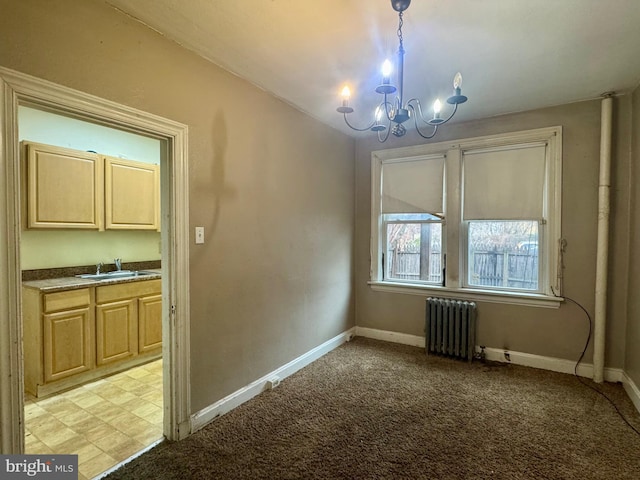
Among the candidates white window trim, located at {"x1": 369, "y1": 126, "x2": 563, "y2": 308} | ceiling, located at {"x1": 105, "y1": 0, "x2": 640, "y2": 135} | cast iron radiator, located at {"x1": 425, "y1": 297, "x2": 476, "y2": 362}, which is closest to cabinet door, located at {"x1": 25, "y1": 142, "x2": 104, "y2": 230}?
ceiling, located at {"x1": 105, "y1": 0, "x2": 640, "y2": 135}

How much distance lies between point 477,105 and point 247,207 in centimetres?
237

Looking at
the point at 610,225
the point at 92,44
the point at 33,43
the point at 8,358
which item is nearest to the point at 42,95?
the point at 33,43

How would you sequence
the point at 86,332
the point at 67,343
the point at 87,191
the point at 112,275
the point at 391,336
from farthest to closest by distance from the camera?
the point at 391,336
the point at 112,275
the point at 87,191
the point at 86,332
the point at 67,343

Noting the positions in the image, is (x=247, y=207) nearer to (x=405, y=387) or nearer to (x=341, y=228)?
(x=341, y=228)

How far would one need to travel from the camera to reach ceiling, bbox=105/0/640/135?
5.61 feet

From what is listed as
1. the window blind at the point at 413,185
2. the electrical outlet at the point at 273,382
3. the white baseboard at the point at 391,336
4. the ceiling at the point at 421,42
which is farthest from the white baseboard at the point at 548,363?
the ceiling at the point at 421,42

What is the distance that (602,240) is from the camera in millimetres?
2801

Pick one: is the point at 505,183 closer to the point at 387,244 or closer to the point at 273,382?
the point at 387,244

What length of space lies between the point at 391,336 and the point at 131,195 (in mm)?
3454

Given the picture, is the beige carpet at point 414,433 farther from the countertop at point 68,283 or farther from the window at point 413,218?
the countertop at point 68,283

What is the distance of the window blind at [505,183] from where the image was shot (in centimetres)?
316

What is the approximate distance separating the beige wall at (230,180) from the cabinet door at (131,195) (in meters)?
1.73

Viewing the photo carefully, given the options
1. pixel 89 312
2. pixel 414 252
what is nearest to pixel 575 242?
pixel 414 252

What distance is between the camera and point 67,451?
6.46ft
